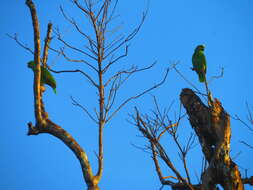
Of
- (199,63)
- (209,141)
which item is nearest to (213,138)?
(209,141)

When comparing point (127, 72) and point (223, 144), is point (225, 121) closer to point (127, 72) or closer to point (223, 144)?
point (223, 144)

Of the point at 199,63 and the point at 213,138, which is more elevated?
the point at 199,63

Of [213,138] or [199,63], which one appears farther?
[199,63]

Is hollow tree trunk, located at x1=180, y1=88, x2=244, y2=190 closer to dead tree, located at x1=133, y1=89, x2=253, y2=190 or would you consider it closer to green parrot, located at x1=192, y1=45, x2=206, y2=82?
dead tree, located at x1=133, y1=89, x2=253, y2=190

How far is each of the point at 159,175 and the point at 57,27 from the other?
196cm

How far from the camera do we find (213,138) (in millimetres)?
2805

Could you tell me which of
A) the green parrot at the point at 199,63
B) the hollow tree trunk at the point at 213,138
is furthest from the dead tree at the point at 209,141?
the green parrot at the point at 199,63

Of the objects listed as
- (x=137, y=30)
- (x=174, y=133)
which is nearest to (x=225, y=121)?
(x=174, y=133)

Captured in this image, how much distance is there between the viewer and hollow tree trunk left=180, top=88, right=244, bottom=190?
8.15 ft

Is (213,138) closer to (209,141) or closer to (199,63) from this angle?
(209,141)

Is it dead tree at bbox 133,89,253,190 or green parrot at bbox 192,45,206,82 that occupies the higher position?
green parrot at bbox 192,45,206,82

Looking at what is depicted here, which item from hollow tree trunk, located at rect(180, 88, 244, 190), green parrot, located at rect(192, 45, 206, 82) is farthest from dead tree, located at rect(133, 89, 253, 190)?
green parrot, located at rect(192, 45, 206, 82)

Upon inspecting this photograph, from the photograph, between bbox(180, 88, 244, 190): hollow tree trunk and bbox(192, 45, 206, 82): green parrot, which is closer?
bbox(180, 88, 244, 190): hollow tree trunk

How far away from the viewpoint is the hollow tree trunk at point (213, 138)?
2484 millimetres
